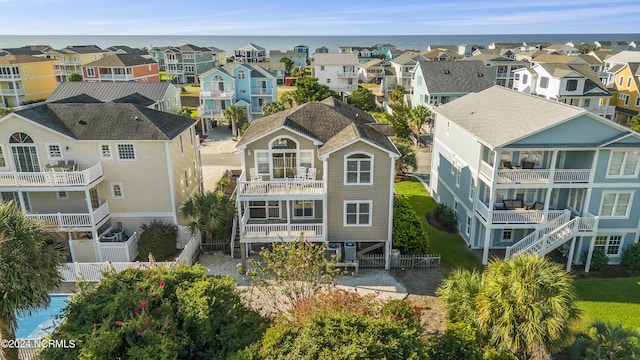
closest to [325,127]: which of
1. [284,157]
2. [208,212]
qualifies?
[284,157]

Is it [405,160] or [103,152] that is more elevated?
[103,152]

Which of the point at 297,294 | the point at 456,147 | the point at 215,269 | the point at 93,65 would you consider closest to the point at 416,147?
the point at 456,147

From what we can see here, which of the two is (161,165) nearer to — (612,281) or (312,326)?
(312,326)

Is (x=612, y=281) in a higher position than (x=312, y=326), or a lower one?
lower

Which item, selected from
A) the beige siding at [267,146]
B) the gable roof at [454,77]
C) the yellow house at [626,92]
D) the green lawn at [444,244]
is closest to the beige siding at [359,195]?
the beige siding at [267,146]

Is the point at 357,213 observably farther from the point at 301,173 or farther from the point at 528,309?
the point at 528,309

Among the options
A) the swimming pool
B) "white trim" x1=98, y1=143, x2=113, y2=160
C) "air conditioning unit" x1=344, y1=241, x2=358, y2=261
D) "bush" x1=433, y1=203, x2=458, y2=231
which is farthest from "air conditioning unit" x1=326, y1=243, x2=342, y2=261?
"white trim" x1=98, y1=143, x2=113, y2=160
